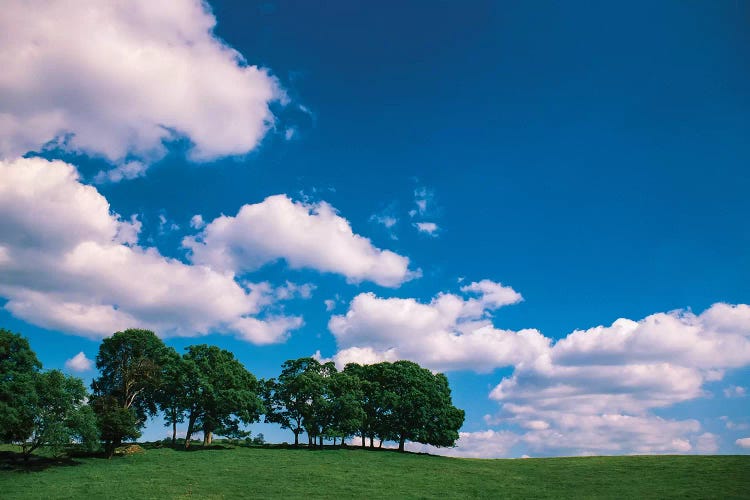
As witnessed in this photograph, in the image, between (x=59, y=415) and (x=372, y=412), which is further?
(x=372, y=412)

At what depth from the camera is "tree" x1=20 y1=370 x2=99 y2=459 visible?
184 ft

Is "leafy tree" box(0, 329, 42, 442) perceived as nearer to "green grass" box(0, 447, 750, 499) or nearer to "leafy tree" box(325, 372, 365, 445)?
"green grass" box(0, 447, 750, 499)

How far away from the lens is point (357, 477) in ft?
178

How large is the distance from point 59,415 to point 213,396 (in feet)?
71.6

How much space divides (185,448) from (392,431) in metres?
33.0

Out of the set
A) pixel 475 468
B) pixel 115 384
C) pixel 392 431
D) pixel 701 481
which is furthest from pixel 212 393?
pixel 701 481

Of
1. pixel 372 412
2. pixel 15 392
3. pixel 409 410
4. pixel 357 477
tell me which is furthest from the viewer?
pixel 372 412

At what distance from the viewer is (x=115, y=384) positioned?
7175 cm

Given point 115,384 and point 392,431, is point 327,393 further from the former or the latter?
point 115,384

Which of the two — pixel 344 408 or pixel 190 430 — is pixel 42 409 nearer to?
pixel 190 430

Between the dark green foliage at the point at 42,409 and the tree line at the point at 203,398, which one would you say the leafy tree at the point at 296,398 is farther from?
the dark green foliage at the point at 42,409

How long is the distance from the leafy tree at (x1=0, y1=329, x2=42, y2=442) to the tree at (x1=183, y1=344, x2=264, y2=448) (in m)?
21.1

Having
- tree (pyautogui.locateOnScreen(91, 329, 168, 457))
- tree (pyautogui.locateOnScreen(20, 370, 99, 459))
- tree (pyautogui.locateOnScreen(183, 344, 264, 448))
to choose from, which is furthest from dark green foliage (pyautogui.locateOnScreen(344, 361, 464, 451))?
tree (pyautogui.locateOnScreen(20, 370, 99, 459))

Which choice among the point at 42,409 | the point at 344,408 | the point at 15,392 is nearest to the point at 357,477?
the point at 344,408
